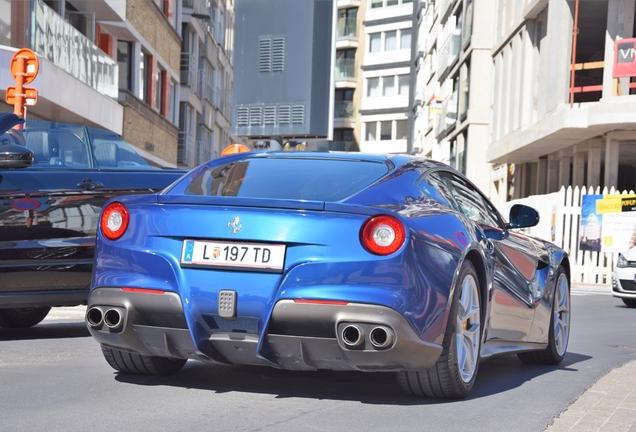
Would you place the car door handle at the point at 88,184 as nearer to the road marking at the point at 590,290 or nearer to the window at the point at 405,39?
the road marking at the point at 590,290

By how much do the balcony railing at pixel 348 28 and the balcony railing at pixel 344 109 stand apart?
224 inches

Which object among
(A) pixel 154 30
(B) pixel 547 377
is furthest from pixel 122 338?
(A) pixel 154 30

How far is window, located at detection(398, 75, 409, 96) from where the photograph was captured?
87.7m

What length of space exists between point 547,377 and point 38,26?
699 inches

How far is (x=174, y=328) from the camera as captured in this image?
5.12 meters

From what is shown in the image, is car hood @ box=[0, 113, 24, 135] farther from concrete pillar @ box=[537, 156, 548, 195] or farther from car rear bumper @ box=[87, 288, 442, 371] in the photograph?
concrete pillar @ box=[537, 156, 548, 195]

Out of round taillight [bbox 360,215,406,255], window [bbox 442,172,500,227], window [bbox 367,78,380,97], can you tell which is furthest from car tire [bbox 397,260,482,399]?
window [bbox 367,78,380,97]

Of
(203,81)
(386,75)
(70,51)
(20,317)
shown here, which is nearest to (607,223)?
(70,51)

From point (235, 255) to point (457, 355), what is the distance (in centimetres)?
129

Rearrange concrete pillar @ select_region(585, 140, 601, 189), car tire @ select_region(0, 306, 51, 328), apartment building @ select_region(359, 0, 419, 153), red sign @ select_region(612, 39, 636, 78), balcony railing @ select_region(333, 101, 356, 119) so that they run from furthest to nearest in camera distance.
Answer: balcony railing @ select_region(333, 101, 356, 119) → apartment building @ select_region(359, 0, 419, 153) → concrete pillar @ select_region(585, 140, 601, 189) → red sign @ select_region(612, 39, 636, 78) → car tire @ select_region(0, 306, 51, 328)

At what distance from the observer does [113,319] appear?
209 inches

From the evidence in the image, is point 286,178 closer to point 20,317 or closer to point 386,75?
point 20,317

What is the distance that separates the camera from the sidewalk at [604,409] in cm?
496

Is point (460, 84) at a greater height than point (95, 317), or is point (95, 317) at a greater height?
point (460, 84)
